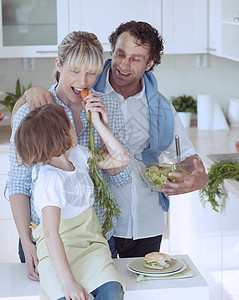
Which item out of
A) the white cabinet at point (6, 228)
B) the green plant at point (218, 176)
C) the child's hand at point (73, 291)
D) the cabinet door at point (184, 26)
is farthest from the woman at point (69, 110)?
the cabinet door at point (184, 26)

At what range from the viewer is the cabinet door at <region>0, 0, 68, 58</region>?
11.5 feet

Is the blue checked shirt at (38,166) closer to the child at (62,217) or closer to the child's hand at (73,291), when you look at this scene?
the child at (62,217)

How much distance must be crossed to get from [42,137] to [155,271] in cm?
50

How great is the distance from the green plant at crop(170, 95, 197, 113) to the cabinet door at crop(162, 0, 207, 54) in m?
0.39

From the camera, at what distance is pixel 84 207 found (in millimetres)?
1508

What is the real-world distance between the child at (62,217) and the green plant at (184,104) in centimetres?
241

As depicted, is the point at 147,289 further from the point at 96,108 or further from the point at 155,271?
the point at 96,108

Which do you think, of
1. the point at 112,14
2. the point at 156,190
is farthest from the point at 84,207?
the point at 112,14

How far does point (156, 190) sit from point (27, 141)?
2.08 feet

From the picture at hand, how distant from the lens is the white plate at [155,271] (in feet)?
5.00

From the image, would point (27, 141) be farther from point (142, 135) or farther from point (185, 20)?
point (185, 20)

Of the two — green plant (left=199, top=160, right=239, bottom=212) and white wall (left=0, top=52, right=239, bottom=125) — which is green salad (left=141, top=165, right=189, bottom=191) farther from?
white wall (left=0, top=52, right=239, bottom=125)

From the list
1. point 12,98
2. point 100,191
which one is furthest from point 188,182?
point 12,98

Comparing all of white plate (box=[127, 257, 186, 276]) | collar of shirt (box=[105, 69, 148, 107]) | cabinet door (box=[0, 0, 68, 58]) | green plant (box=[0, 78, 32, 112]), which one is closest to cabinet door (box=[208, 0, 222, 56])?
cabinet door (box=[0, 0, 68, 58])
